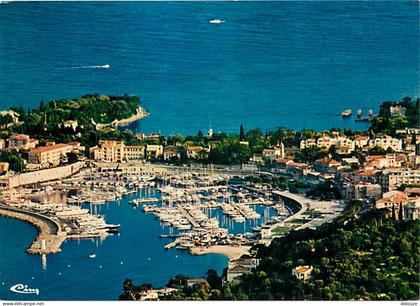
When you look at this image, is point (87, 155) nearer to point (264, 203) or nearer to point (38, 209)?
point (38, 209)

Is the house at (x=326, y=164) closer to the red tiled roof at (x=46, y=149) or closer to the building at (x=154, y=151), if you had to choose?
the building at (x=154, y=151)

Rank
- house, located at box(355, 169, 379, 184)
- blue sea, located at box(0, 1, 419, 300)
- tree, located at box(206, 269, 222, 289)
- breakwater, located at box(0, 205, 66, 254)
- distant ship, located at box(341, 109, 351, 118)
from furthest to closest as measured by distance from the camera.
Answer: distant ship, located at box(341, 109, 351, 118), blue sea, located at box(0, 1, 419, 300), house, located at box(355, 169, 379, 184), breakwater, located at box(0, 205, 66, 254), tree, located at box(206, 269, 222, 289)

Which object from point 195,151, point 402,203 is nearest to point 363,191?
point 402,203

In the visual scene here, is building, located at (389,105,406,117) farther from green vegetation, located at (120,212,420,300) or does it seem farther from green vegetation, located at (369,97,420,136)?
green vegetation, located at (120,212,420,300)

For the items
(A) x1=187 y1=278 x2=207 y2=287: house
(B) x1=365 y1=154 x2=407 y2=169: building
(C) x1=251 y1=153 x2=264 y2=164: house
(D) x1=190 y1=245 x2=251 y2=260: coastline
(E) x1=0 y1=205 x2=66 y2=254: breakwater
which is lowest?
(A) x1=187 y1=278 x2=207 y2=287: house

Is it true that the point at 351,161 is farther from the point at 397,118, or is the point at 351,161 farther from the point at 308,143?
the point at 397,118

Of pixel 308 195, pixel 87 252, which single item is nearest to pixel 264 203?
pixel 308 195

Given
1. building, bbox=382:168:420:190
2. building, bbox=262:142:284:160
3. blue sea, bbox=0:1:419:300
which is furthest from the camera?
building, bbox=262:142:284:160

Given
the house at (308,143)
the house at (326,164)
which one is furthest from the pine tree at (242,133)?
the house at (326,164)

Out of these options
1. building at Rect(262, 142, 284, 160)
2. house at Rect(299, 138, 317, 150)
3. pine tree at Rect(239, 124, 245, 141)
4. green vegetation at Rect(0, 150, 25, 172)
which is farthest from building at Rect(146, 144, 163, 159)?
house at Rect(299, 138, 317, 150)
